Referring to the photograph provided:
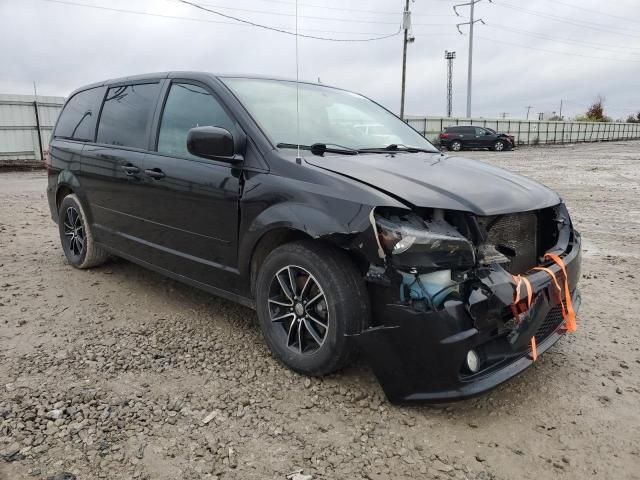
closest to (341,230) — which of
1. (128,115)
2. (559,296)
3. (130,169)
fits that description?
(559,296)

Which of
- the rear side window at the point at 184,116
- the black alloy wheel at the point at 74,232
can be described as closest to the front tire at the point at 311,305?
the rear side window at the point at 184,116

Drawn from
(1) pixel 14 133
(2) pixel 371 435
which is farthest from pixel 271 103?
(1) pixel 14 133

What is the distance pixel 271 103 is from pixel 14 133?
1897 cm

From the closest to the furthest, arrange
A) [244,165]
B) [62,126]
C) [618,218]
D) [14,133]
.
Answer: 1. [244,165]
2. [62,126]
3. [618,218]
4. [14,133]

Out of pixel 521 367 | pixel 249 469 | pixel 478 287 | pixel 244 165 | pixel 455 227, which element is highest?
pixel 244 165

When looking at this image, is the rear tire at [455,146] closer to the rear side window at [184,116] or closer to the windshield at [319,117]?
the windshield at [319,117]

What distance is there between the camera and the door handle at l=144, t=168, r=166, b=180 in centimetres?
349

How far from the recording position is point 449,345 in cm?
222

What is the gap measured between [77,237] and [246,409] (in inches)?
121

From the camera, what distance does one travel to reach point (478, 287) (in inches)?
89.0

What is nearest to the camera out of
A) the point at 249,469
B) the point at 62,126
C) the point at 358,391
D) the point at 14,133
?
the point at 249,469

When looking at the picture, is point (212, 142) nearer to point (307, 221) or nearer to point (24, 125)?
point (307, 221)

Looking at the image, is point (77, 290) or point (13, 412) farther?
point (77, 290)

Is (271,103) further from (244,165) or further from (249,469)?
(249,469)
